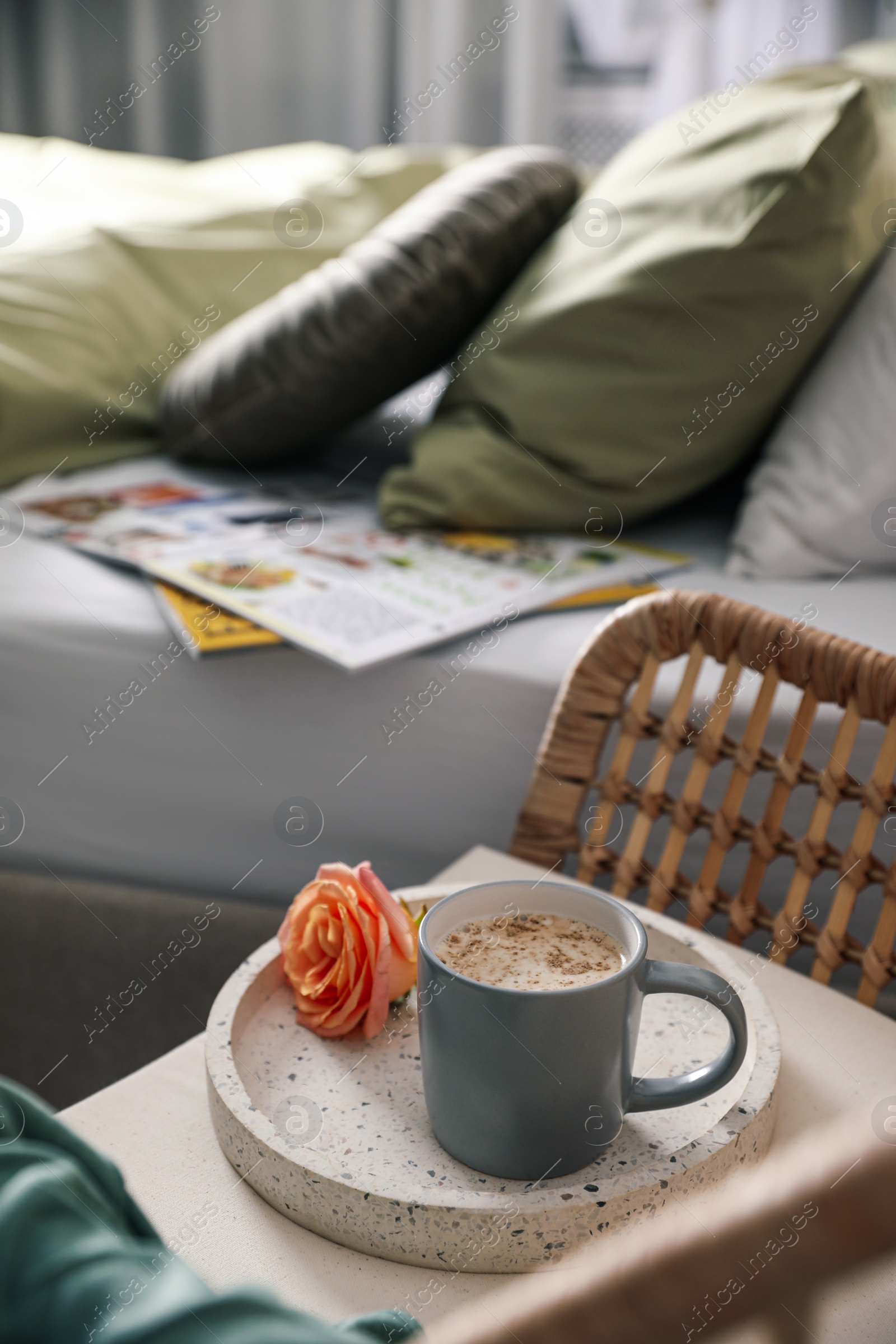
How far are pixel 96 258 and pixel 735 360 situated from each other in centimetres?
79

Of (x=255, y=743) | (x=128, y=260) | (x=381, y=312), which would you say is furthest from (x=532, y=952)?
(x=128, y=260)

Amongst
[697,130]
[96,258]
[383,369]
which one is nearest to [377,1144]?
[383,369]

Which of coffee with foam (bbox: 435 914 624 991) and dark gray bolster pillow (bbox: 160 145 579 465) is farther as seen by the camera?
dark gray bolster pillow (bbox: 160 145 579 465)

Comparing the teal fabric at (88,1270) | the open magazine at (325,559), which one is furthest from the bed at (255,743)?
the teal fabric at (88,1270)

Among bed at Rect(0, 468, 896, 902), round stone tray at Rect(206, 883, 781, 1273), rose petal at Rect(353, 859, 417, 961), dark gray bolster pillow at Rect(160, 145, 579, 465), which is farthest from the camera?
dark gray bolster pillow at Rect(160, 145, 579, 465)

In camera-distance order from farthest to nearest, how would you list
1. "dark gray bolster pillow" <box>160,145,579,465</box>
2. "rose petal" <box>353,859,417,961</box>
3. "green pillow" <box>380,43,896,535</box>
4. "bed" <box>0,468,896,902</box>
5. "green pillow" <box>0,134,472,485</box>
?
"green pillow" <box>0,134,472,485</box>
"dark gray bolster pillow" <box>160,145,579,465</box>
"green pillow" <box>380,43,896,535</box>
"bed" <box>0,468,896,902</box>
"rose petal" <box>353,859,417,961</box>

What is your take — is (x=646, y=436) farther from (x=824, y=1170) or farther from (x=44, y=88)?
(x=44, y=88)

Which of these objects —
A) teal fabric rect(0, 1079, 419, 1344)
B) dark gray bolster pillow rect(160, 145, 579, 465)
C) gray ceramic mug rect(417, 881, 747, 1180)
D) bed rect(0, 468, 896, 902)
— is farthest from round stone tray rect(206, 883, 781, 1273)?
dark gray bolster pillow rect(160, 145, 579, 465)

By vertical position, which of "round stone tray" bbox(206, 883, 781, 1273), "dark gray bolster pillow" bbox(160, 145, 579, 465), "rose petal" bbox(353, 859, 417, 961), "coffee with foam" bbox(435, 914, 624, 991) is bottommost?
"round stone tray" bbox(206, 883, 781, 1273)

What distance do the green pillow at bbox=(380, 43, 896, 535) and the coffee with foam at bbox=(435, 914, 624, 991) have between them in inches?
27.0

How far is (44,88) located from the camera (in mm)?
2357

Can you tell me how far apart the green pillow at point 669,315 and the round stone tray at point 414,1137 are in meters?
0.63

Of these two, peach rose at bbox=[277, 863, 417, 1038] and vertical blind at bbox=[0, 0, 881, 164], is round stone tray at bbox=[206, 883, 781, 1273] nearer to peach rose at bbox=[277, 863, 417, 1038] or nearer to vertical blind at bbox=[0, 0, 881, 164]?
peach rose at bbox=[277, 863, 417, 1038]

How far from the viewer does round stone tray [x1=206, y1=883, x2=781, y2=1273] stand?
0.35m
